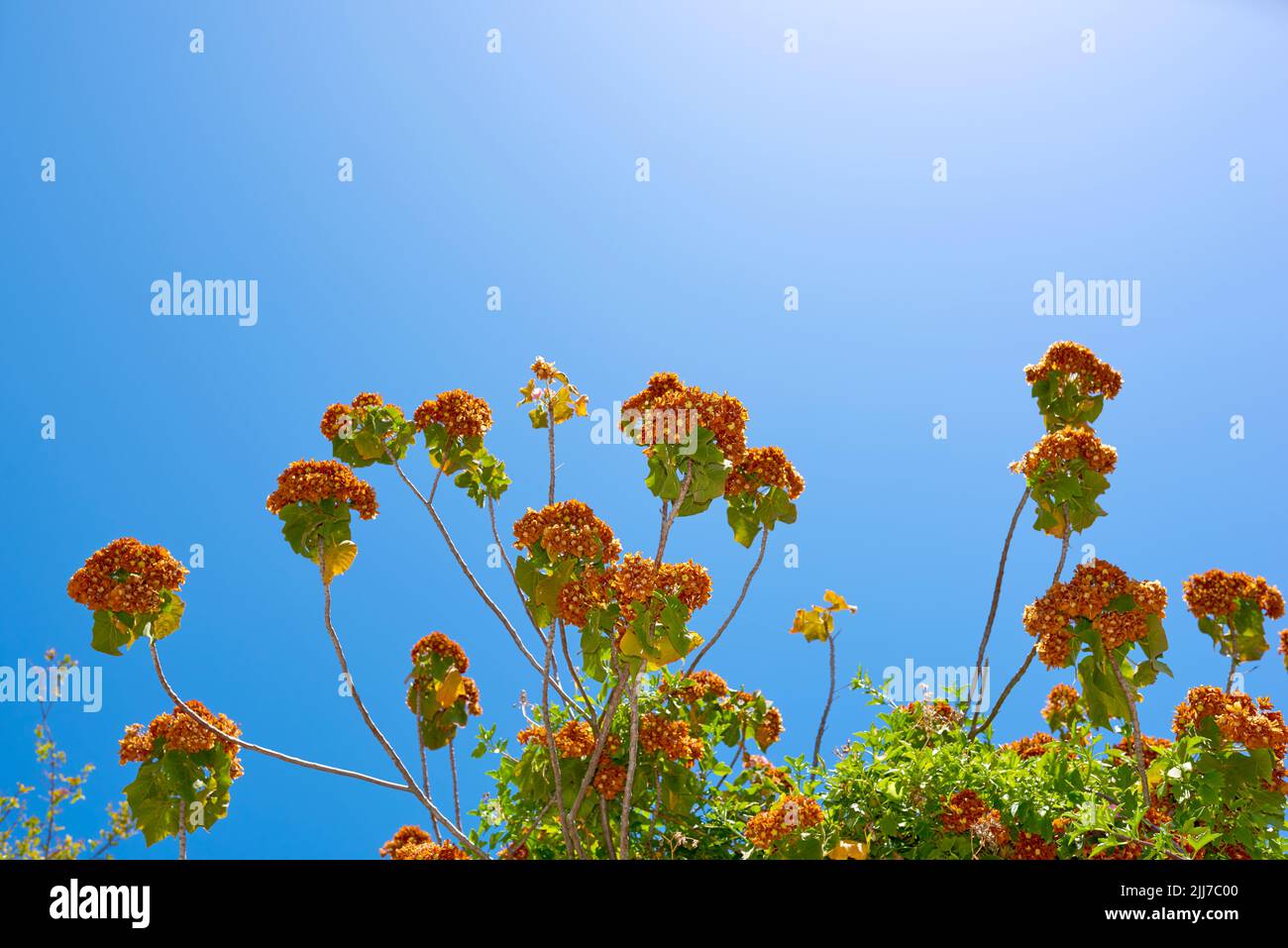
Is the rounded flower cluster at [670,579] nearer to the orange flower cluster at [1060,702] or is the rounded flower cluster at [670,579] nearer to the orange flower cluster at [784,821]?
the orange flower cluster at [784,821]

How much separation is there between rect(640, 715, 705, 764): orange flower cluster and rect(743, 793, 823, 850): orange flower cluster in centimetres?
50

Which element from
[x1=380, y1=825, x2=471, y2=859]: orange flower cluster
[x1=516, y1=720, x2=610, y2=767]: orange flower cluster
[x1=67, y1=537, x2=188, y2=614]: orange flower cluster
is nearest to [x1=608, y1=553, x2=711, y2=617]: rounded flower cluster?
[x1=516, y1=720, x2=610, y2=767]: orange flower cluster

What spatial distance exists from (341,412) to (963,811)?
9.23ft

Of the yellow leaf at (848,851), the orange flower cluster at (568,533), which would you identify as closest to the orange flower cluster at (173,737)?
the orange flower cluster at (568,533)

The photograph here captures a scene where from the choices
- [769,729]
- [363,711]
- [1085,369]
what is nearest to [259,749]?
[363,711]

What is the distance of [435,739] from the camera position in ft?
13.6

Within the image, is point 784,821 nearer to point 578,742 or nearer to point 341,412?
point 578,742

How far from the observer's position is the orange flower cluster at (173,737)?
141 inches

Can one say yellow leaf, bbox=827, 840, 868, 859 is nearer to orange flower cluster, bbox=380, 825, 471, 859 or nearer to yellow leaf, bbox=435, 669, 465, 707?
orange flower cluster, bbox=380, 825, 471, 859

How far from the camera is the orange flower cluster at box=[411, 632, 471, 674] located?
4129 mm

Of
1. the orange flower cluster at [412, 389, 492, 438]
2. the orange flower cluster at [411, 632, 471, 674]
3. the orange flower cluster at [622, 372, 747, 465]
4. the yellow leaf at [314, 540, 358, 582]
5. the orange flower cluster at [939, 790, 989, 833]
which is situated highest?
the orange flower cluster at [412, 389, 492, 438]
